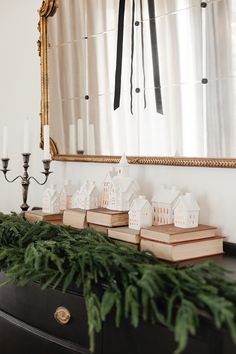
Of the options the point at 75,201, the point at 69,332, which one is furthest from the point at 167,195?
the point at 69,332

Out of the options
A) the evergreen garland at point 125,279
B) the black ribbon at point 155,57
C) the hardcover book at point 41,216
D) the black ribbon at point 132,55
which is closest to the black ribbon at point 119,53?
the black ribbon at point 132,55

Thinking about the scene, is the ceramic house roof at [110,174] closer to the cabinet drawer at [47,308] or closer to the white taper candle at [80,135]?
the white taper candle at [80,135]

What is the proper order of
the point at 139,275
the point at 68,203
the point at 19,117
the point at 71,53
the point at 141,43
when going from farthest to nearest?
the point at 19,117 → the point at 71,53 → the point at 68,203 → the point at 141,43 → the point at 139,275

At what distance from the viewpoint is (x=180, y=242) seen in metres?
1.15

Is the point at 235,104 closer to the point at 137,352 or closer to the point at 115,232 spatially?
the point at 115,232

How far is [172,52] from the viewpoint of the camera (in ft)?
4.75

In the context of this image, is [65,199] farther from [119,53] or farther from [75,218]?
[119,53]

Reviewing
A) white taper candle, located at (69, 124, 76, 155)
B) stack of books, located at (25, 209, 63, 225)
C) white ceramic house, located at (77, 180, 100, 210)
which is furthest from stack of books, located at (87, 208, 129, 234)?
white taper candle, located at (69, 124, 76, 155)

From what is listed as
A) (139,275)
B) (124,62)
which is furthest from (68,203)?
(139,275)

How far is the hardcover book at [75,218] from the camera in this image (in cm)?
144

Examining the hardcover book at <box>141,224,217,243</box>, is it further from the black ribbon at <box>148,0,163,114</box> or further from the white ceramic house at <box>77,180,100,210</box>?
the black ribbon at <box>148,0,163,114</box>

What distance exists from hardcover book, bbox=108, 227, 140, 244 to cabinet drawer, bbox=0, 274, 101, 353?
0.72 ft

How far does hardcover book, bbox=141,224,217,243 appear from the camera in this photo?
115 cm

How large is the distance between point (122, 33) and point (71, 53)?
32cm
